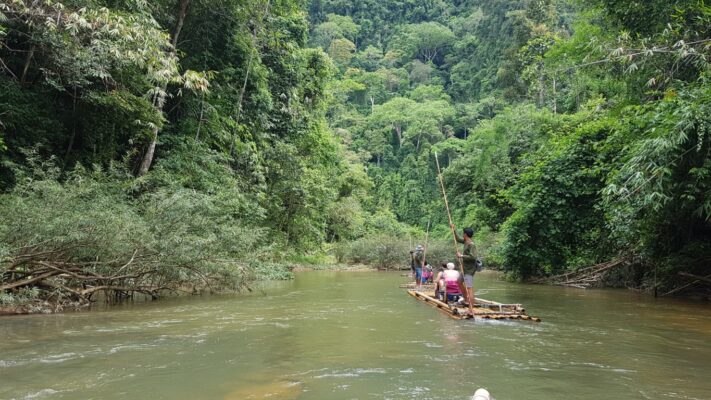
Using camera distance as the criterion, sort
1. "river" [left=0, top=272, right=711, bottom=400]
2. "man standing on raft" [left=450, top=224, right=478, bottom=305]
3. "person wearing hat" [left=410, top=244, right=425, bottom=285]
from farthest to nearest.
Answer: "person wearing hat" [left=410, top=244, right=425, bottom=285] → "man standing on raft" [left=450, top=224, right=478, bottom=305] → "river" [left=0, top=272, right=711, bottom=400]

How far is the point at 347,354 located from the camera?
650cm

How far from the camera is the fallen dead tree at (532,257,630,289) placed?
1639 cm

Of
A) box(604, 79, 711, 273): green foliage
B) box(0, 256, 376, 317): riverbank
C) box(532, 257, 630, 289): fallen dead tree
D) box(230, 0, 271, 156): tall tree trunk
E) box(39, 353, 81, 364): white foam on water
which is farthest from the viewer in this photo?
box(230, 0, 271, 156): tall tree trunk

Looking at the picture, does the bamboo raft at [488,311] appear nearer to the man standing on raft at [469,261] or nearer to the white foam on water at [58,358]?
the man standing on raft at [469,261]

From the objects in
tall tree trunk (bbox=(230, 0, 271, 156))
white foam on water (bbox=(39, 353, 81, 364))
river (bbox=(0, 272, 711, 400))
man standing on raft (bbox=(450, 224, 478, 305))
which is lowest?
white foam on water (bbox=(39, 353, 81, 364))

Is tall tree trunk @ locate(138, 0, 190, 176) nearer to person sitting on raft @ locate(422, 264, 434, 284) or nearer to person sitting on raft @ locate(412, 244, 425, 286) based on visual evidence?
person sitting on raft @ locate(412, 244, 425, 286)

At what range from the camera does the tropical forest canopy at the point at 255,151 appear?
33.6ft

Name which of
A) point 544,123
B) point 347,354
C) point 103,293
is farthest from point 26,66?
point 544,123

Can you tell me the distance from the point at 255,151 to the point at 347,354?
56.8ft

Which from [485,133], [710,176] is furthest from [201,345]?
[485,133]

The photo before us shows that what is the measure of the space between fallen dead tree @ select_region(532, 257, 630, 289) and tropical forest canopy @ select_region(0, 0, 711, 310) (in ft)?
1.44

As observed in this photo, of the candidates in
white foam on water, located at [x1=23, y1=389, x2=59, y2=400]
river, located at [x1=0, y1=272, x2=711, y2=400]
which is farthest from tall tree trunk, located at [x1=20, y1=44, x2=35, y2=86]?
white foam on water, located at [x1=23, y1=389, x2=59, y2=400]

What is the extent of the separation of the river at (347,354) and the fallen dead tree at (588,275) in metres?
5.60

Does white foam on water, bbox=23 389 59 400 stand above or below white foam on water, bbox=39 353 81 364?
above
